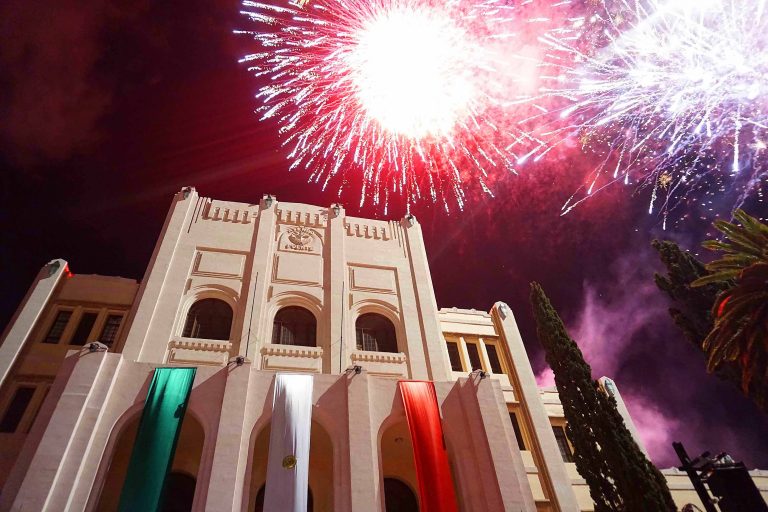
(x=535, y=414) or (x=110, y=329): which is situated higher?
(x=110, y=329)

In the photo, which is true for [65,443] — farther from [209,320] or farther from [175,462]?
[209,320]

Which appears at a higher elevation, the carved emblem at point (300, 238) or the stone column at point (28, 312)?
the carved emblem at point (300, 238)

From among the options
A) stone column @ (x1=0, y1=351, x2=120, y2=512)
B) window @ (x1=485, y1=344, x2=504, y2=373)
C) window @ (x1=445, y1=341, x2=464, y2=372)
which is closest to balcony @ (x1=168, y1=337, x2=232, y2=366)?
stone column @ (x1=0, y1=351, x2=120, y2=512)

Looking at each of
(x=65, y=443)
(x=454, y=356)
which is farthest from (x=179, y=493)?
(x=454, y=356)

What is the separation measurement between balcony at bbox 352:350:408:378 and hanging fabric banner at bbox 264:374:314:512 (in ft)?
11.8

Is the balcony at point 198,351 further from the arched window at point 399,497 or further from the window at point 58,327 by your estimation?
the arched window at point 399,497

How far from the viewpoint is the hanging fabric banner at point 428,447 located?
482 inches

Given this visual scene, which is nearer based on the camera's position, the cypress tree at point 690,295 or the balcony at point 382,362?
the balcony at point 382,362

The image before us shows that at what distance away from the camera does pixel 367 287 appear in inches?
802

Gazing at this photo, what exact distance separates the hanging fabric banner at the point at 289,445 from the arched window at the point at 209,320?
196 inches

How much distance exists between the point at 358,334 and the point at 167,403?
8.20 metres

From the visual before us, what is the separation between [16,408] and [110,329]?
399 centimetres

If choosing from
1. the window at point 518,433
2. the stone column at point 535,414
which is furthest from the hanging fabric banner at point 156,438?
the stone column at point 535,414

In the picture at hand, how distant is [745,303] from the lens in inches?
613
